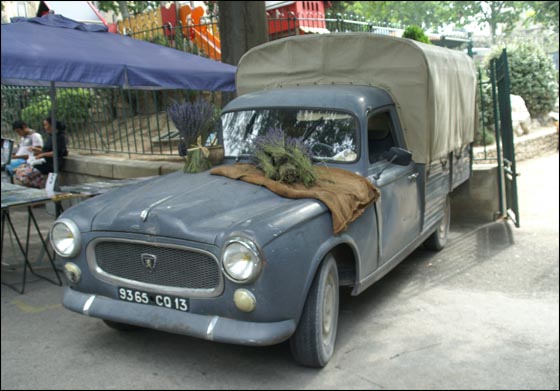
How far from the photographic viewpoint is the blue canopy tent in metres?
5.57

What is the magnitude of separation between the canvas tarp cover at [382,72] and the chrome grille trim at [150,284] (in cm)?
276

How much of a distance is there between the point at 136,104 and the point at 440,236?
6654 mm

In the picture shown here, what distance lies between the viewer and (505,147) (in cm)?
874

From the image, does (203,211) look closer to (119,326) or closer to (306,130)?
(119,326)

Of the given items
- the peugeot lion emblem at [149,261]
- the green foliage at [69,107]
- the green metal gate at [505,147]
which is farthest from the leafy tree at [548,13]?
the peugeot lion emblem at [149,261]

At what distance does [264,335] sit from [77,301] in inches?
57.9

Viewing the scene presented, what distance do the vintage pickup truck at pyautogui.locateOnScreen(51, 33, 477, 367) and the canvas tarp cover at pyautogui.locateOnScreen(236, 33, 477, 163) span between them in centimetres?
1

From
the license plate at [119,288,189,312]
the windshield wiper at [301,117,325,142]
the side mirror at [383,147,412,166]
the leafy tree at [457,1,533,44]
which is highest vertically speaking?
the leafy tree at [457,1,533,44]

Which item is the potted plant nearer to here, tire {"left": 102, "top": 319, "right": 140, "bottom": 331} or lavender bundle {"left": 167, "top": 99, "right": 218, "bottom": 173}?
lavender bundle {"left": 167, "top": 99, "right": 218, "bottom": 173}

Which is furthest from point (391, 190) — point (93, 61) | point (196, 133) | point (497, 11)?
point (497, 11)

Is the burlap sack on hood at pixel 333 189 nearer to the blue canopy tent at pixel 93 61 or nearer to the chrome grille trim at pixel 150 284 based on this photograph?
the chrome grille trim at pixel 150 284

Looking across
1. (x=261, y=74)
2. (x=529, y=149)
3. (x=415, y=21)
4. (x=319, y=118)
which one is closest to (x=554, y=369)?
(x=319, y=118)

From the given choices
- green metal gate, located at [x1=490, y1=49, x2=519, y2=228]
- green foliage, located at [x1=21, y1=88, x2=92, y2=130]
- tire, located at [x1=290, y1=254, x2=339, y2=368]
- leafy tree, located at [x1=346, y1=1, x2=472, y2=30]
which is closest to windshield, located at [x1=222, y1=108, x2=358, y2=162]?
tire, located at [x1=290, y1=254, x2=339, y2=368]

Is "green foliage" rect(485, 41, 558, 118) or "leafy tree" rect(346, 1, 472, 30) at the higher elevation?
"leafy tree" rect(346, 1, 472, 30)
